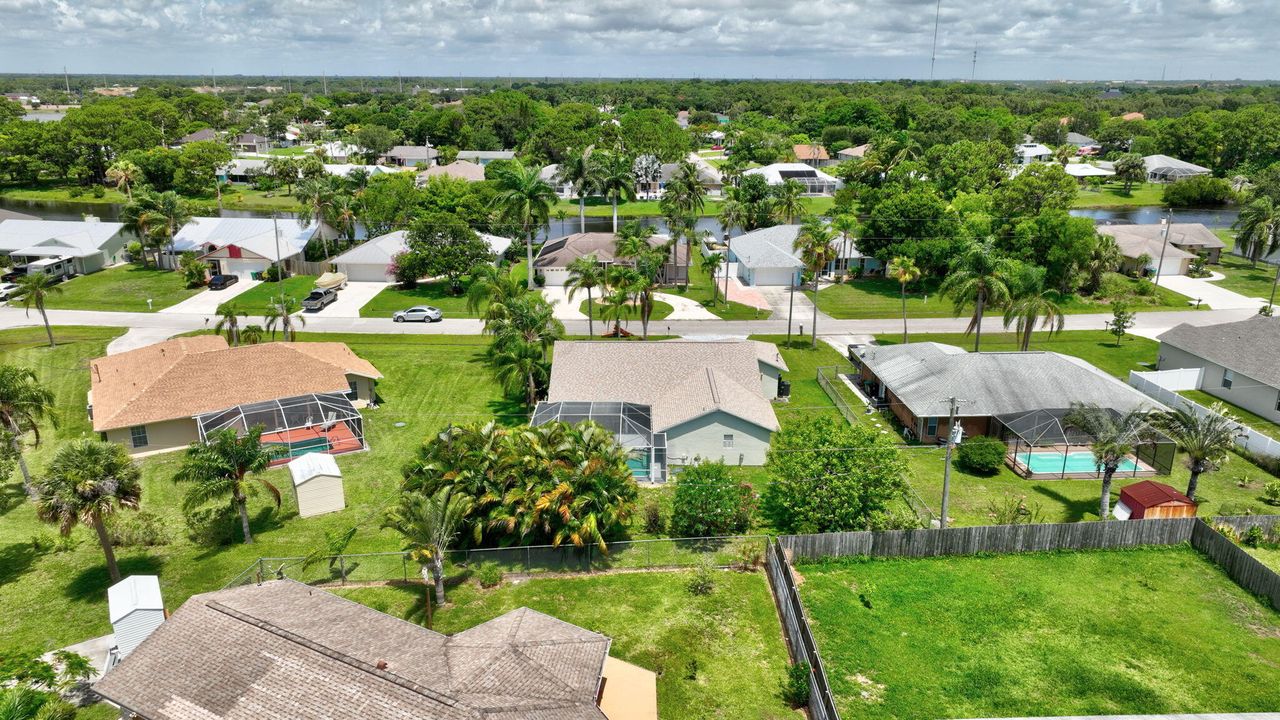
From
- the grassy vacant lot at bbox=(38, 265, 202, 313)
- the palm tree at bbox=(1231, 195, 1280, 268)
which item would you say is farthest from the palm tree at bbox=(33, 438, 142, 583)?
the palm tree at bbox=(1231, 195, 1280, 268)

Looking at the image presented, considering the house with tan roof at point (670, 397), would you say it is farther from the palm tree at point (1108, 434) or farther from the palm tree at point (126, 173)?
the palm tree at point (126, 173)

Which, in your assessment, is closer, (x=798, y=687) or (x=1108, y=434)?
(x=798, y=687)

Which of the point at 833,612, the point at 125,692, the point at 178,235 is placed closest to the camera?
the point at 125,692

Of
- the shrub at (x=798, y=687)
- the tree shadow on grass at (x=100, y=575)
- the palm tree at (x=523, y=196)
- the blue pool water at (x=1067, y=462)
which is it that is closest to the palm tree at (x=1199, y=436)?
the blue pool water at (x=1067, y=462)

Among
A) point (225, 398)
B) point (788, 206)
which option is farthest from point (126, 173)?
point (788, 206)

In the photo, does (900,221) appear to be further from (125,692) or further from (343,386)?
(125,692)

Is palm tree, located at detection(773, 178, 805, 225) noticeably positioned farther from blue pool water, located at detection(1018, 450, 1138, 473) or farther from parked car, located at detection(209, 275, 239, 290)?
parked car, located at detection(209, 275, 239, 290)

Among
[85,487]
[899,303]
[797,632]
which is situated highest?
[85,487]

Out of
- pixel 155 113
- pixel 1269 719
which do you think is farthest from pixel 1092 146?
pixel 155 113

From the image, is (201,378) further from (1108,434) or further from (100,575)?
(1108,434)
